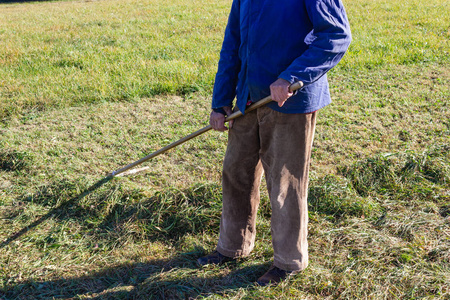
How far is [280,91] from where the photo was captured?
2.27 metres

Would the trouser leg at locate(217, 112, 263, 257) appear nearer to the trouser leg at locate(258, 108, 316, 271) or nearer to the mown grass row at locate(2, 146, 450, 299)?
the trouser leg at locate(258, 108, 316, 271)

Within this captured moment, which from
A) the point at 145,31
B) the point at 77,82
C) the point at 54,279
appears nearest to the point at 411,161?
the point at 54,279

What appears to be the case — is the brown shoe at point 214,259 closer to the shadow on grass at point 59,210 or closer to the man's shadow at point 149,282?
the man's shadow at point 149,282

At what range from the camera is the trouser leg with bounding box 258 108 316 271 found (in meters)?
2.47

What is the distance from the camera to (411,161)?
404 cm

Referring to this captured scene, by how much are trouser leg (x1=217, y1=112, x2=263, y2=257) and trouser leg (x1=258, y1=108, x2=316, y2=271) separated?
0.09 m

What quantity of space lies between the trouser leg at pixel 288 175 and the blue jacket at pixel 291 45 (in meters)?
0.10

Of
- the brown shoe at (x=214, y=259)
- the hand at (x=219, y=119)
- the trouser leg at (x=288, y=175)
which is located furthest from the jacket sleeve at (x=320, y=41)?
the brown shoe at (x=214, y=259)

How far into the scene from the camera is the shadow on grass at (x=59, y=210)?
3352 millimetres

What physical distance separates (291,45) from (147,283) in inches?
67.4

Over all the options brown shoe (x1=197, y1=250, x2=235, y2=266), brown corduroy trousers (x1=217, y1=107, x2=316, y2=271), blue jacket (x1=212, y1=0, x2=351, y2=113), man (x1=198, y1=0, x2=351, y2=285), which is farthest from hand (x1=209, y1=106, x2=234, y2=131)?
brown shoe (x1=197, y1=250, x2=235, y2=266)

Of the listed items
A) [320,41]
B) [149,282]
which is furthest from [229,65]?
[149,282]

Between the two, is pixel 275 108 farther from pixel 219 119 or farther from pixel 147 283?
pixel 147 283

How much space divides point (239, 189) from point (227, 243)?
40cm
